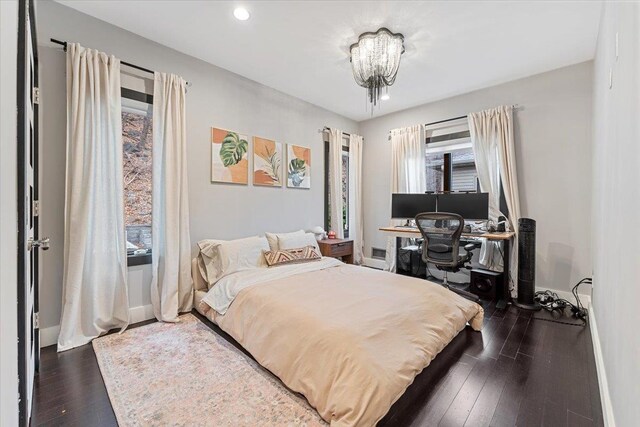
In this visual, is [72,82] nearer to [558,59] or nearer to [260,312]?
[260,312]

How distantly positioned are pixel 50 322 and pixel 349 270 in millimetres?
2665

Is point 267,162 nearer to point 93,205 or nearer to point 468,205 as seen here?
point 93,205

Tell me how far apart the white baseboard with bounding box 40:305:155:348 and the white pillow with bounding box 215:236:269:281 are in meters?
0.76

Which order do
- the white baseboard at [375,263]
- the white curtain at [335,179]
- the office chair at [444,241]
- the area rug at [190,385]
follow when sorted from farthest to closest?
the white baseboard at [375,263] < the white curtain at [335,179] < the office chair at [444,241] < the area rug at [190,385]

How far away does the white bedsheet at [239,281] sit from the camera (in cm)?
245

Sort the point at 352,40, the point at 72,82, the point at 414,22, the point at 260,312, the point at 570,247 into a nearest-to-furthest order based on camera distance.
Result: the point at 260,312 → the point at 72,82 → the point at 414,22 → the point at 352,40 → the point at 570,247

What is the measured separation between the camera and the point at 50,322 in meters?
2.28

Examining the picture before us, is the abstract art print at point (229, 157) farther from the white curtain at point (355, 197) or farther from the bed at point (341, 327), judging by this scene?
the white curtain at point (355, 197)

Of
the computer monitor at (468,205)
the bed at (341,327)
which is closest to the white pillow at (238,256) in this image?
the bed at (341,327)

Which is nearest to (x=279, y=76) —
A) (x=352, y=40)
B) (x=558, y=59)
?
(x=352, y=40)

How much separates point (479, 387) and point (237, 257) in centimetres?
233

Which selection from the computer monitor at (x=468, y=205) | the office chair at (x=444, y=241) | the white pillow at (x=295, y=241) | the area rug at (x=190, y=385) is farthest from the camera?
the computer monitor at (x=468, y=205)

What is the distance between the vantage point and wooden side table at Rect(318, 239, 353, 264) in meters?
4.08

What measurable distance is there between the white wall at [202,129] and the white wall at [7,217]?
1.74 m
